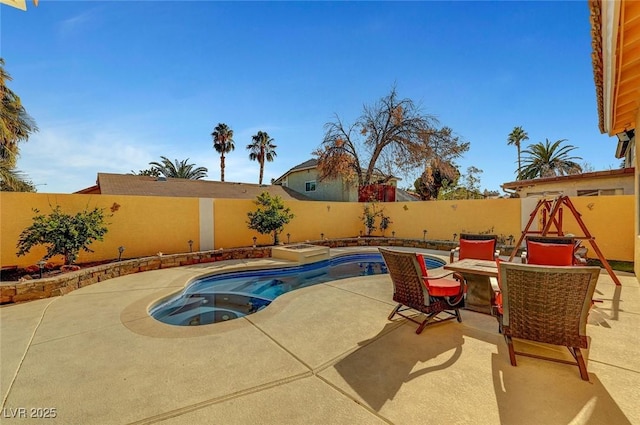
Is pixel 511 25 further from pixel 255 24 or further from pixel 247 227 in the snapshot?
pixel 247 227

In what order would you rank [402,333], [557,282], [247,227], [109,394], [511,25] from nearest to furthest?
1. [109,394]
2. [557,282]
3. [402,333]
4. [511,25]
5. [247,227]

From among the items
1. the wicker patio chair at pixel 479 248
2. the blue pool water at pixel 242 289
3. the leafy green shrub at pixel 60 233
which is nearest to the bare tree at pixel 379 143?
the blue pool water at pixel 242 289

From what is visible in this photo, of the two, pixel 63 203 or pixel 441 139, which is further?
pixel 441 139

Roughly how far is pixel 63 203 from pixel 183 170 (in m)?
22.4

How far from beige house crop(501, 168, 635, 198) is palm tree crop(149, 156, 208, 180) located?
92.2 feet

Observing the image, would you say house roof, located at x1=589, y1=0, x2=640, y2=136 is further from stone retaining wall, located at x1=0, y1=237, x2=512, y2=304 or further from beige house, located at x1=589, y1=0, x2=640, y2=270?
stone retaining wall, located at x1=0, y1=237, x2=512, y2=304

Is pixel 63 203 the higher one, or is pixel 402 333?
pixel 63 203

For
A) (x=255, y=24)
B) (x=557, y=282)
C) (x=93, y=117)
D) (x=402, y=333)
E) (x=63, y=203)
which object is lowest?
(x=402, y=333)

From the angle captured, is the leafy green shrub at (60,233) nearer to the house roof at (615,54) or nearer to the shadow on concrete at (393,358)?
the shadow on concrete at (393,358)

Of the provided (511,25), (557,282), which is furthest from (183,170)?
(557,282)

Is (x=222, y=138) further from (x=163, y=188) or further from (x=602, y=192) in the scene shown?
(x=602, y=192)

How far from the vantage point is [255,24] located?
8922 mm

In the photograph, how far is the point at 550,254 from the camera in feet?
17.6

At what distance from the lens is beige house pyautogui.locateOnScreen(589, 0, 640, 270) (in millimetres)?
2460
